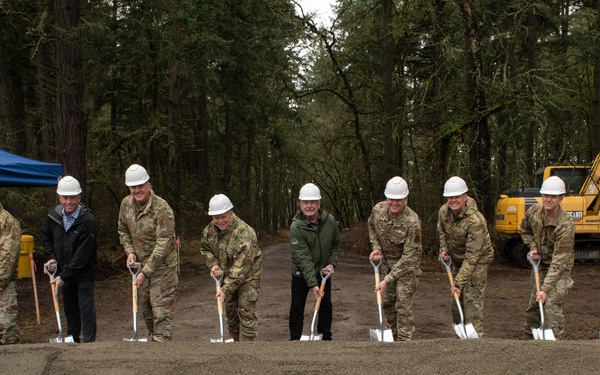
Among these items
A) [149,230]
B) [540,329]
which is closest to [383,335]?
[540,329]

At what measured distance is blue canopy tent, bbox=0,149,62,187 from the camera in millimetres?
9102

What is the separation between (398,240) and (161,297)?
8.43 feet

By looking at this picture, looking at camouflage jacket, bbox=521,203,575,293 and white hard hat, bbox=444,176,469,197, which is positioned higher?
white hard hat, bbox=444,176,469,197

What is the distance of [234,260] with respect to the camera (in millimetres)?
6020

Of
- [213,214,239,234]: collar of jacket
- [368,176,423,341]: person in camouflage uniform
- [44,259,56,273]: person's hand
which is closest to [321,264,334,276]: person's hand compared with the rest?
[368,176,423,341]: person in camouflage uniform

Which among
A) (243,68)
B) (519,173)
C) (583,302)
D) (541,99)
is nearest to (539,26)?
(541,99)

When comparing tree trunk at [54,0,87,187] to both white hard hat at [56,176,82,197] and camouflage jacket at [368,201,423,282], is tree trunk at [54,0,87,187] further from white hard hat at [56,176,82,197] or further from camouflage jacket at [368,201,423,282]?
camouflage jacket at [368,201,423,282]

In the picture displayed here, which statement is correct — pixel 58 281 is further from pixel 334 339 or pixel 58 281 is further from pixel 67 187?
pixel 334 339

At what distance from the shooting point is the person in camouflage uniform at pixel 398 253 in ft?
19.8

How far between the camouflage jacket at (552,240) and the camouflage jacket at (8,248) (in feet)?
18.8

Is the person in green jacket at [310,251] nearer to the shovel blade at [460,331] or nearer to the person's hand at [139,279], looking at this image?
the shovel blade at [460,331]

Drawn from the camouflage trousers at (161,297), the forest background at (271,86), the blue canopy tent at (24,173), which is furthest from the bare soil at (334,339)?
the forest background at (271,86)

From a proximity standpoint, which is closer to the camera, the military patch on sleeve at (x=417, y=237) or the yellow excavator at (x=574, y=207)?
the military patch on sleeve at (x=417, y=237)

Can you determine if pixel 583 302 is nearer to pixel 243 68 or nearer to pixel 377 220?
pixel 377 220
